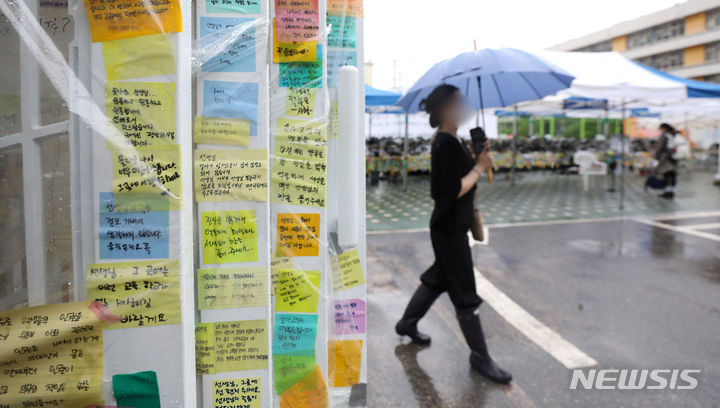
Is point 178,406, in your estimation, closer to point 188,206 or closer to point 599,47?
point 188,206

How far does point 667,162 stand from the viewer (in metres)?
10.7

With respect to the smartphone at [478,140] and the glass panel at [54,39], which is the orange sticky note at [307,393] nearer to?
the glass panel at [54,39]

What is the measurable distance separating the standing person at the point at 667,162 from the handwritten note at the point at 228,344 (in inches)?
477

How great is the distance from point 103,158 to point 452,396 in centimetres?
237

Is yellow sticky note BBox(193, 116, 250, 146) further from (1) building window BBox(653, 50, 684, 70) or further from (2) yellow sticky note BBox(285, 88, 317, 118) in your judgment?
(1) building window BBox(653, 50, 684, 70)

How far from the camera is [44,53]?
1.01 meters

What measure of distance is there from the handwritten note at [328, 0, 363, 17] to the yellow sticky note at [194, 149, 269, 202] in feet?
1.86

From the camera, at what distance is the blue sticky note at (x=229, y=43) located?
1.22 m

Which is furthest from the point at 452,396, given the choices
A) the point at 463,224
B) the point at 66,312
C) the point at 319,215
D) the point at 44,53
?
the point at 44,53

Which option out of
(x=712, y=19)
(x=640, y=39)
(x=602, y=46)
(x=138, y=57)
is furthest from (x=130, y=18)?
(x=602, y=46)

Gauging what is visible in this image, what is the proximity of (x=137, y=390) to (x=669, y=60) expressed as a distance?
196 ft

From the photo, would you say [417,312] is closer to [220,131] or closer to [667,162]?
[220,131]

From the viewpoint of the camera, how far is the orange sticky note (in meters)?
1.43

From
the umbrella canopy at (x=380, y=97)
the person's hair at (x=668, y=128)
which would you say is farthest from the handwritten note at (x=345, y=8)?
the person's hair at (x=668, y=128)
